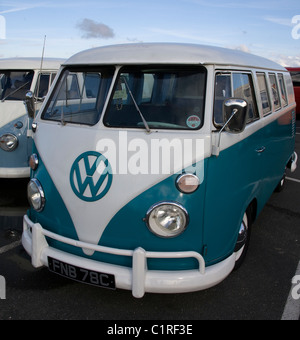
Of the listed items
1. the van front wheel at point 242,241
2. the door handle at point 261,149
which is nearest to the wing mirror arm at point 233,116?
the door handle at point 261,149

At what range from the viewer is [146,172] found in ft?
8.13

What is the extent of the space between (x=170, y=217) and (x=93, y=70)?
4.80ft

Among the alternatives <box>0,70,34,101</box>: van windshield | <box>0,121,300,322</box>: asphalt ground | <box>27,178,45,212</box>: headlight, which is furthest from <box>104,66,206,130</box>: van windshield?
<box>0,70,34,101</box>: van windshield

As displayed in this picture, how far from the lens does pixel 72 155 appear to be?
8.73ft

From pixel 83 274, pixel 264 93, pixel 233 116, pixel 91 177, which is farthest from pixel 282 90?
pixel 83 274

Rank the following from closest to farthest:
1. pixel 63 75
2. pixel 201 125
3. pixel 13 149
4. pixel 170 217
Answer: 1. pixel 170 217
2. pixel 201 125
3. pixel 63 75
4. pixel 13 149

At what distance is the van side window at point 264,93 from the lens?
3.53 meters

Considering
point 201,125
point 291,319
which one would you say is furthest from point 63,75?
point 291,319

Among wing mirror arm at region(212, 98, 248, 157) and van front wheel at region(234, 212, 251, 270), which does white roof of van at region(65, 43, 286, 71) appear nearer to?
wing mirror arm at region(212, 98, 248, 157)

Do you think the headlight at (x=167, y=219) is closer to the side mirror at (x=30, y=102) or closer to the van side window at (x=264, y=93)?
the van side window at (x=264, y=93)

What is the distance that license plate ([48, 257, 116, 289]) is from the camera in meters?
2.47

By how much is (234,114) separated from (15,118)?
3.60 m
